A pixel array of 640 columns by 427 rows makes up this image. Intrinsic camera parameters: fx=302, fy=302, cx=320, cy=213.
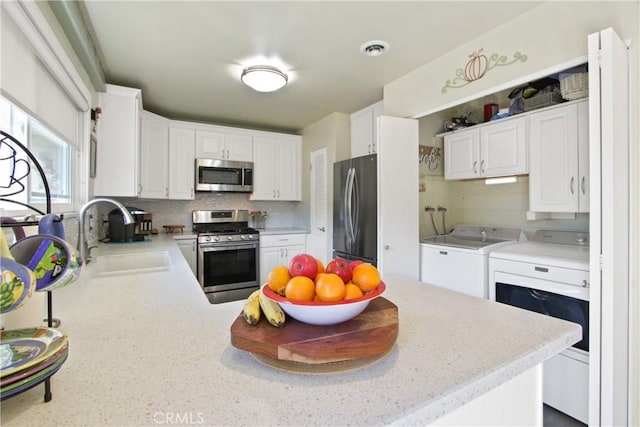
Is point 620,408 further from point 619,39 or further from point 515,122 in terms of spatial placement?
point 515,122

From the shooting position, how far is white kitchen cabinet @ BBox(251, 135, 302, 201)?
4039mm

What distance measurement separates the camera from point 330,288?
65cm

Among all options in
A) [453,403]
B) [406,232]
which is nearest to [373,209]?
[406,232]

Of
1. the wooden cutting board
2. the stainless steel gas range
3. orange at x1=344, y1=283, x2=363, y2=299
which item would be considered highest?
orange at x1=344, y1=283, x2=363, y2=299

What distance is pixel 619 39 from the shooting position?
53.8 inches

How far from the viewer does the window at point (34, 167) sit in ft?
4.12

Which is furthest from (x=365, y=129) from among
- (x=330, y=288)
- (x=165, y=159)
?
(x=330, y=288)

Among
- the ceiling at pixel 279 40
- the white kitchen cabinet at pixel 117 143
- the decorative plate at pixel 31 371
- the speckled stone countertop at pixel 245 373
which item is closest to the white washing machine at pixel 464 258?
the speckled stone countertop at pixel 245 373

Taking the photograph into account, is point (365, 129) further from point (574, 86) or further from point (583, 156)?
point (583, 156)

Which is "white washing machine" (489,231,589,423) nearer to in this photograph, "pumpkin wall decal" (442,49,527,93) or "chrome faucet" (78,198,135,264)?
"pumpkin wall decal" (442,49,527,93)

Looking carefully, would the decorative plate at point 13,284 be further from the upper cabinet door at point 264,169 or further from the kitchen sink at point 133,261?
the upper cabinet door at point 264,169

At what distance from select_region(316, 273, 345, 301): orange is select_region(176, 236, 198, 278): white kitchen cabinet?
3.05m

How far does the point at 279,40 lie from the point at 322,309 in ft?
6.56

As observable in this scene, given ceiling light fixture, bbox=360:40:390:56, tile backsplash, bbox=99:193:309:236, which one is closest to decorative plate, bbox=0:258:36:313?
ceiling light fixture, bbox=360:40:390:56
